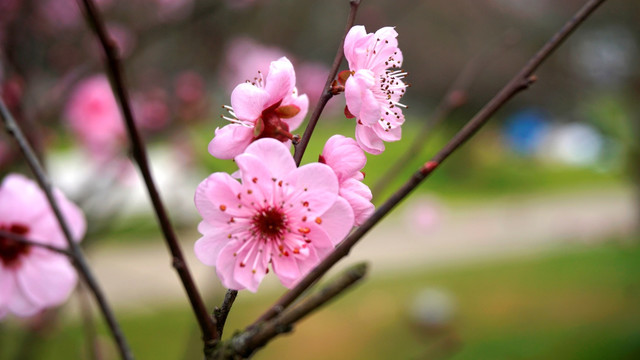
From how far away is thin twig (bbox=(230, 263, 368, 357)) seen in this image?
1.02ft

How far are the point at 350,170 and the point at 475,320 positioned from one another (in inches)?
155

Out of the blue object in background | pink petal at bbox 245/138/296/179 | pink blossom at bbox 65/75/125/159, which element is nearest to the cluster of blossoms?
pink petal at bbox 245/138/296/179

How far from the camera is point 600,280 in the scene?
4.59m

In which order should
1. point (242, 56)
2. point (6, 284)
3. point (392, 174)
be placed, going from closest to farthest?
point (6, 284)
point (392, 174)
point (242, 56)

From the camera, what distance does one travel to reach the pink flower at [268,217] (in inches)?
16.0

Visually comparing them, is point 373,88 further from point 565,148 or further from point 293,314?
point 565,148

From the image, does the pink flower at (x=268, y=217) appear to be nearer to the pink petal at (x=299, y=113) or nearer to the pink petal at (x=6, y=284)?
the pink petal at (x=299, y=113)

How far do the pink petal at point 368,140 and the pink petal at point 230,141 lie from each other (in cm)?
8

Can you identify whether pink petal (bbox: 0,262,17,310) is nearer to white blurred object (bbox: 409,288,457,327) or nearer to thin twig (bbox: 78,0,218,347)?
thin twig (bbox: 78,0,218,347)

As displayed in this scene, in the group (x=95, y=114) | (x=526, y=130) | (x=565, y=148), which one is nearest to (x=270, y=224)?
(x=95, y=114)

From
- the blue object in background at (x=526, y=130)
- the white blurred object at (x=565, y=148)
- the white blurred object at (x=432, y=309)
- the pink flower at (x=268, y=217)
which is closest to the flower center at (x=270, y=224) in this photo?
the pink flower at (x=268, y=217)

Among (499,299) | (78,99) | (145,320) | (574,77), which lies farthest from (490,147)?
(78,99)

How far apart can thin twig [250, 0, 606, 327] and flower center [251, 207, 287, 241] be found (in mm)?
75

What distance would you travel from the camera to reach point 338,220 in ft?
1.36
